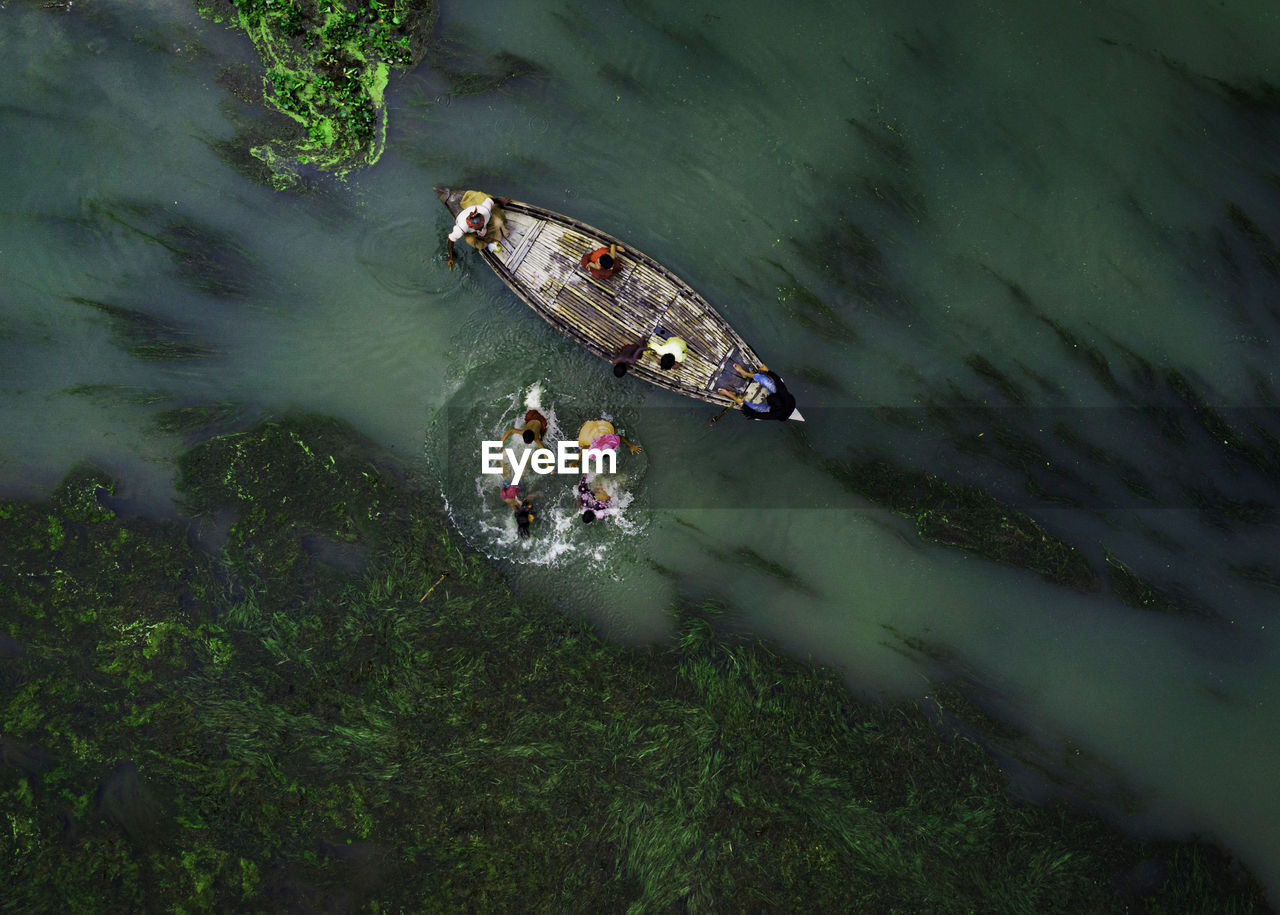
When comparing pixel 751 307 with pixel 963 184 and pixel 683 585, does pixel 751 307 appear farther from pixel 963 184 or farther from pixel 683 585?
pixel 683 585

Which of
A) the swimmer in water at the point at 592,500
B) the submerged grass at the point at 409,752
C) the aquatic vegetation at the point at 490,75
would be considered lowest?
the submerged grass at the point at 409,752

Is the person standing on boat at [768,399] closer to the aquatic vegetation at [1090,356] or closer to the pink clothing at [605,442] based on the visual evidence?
the pink clothing at [605,442]

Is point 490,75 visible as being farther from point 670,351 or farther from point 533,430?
point 533,430

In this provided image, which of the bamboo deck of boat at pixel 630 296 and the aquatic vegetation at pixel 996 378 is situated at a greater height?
the aquatic vegetation at pixel 996 378

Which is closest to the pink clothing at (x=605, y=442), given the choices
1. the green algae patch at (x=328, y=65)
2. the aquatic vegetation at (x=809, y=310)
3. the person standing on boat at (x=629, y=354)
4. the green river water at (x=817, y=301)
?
the green river water at (x=817, y=301)

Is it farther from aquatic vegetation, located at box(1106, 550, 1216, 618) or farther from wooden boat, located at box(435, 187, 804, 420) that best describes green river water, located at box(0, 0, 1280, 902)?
wooden boat, located at box(435, 187, 804, 420)

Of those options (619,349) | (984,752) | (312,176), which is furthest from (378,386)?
(984,752)
